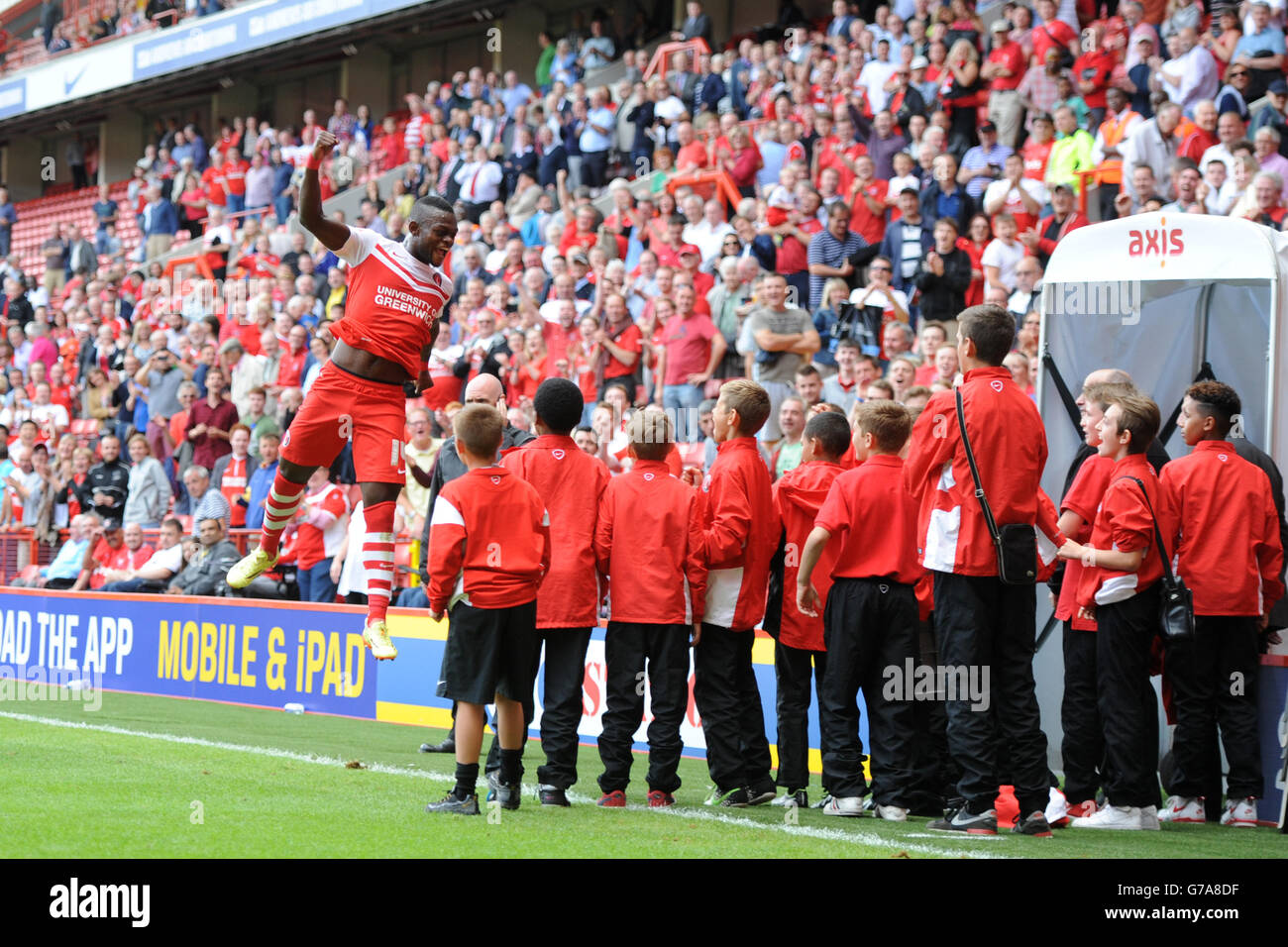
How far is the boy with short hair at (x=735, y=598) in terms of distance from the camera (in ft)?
27.3

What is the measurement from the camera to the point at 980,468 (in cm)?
725

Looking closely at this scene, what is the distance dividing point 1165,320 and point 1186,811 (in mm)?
3214

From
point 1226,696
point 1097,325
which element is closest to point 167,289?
point 1097,325

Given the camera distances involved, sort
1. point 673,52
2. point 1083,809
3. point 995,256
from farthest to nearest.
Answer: point 673,52 < point 995,256 < point 1083,809

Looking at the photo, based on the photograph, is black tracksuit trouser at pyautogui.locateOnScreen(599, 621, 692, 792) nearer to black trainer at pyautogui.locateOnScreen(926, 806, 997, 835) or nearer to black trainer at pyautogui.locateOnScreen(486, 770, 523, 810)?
black trainer at pyautogui.locateOnScreen(486, 770, 523, 810)

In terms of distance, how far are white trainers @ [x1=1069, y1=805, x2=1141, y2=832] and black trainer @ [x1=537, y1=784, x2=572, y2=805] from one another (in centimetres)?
257

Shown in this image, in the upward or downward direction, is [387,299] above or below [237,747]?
above

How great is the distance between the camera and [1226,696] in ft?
28.0

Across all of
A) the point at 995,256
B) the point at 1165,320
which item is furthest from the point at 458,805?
the point at 995,256

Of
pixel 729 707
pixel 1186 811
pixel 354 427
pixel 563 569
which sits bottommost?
pixel 1186 811

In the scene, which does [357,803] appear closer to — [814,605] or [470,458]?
[470,458]

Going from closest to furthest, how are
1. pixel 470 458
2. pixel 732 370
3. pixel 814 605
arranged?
1. pixel 470 458
2. pixel 814 605
3. pixel 732 370

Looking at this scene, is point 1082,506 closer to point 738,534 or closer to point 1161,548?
point 1161,548

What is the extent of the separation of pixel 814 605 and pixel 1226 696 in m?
2.38
